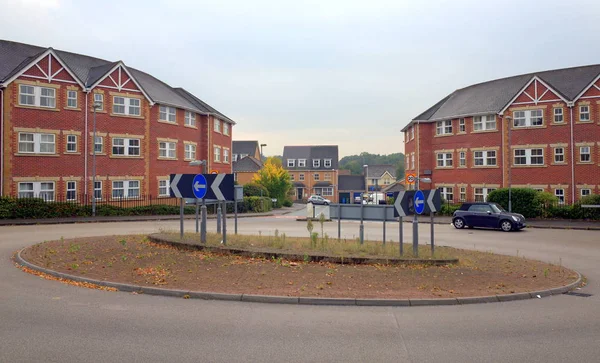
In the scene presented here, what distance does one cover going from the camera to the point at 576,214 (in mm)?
31000

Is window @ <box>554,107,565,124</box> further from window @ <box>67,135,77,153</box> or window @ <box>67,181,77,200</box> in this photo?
window @ <box>67,181,77,200</box>

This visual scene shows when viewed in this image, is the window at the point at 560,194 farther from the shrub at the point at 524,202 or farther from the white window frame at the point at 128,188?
the white window frame at the point at 128,188

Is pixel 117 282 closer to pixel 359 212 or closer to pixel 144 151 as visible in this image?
pixel 359 212

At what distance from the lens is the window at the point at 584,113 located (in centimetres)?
3775

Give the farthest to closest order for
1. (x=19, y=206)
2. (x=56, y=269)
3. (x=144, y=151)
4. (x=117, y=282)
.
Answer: (x=144, y=151), (x=19, y=206), (x=56, y=269), (x=117, y=282)

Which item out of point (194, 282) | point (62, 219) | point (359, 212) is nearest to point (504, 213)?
point (359, 212)

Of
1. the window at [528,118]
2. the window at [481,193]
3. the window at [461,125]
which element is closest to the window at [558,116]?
the window at [528,118]

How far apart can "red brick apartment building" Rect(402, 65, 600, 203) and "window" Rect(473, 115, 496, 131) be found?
0.28ft

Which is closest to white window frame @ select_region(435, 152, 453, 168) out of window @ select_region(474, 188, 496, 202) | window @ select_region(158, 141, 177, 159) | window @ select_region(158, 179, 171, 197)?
window @ select_region(474, 188, 496, 202)

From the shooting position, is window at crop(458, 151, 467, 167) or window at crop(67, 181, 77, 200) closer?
window at crop(67, 181, 77, 200)

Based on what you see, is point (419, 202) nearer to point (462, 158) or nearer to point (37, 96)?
point (37, 96)

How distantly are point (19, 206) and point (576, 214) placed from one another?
116 feet

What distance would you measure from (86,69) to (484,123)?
112 feet

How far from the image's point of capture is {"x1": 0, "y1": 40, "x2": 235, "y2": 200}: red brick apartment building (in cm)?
3116
